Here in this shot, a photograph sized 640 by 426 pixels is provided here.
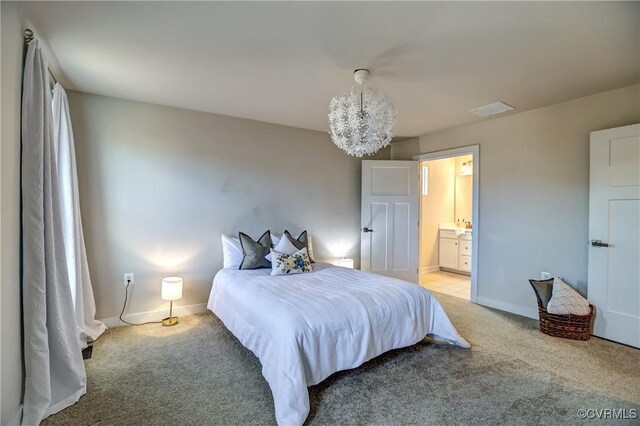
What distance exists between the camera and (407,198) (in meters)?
4.66

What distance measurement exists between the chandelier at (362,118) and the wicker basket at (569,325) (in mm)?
2428

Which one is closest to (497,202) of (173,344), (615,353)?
(615,353)

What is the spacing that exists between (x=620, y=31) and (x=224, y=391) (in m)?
3.47

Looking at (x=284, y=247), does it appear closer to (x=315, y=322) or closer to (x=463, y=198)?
(x=315, y=322)

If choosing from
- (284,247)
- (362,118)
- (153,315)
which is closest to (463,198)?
(284,247)

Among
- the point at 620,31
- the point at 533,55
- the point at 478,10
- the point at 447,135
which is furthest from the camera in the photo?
the point at 447,135

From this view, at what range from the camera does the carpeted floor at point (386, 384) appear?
5.81 feet

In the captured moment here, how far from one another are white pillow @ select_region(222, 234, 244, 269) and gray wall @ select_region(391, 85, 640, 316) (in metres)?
3.07

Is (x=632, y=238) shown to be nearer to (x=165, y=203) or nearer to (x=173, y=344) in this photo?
(x=173, y=344)

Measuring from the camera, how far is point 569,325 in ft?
9.29

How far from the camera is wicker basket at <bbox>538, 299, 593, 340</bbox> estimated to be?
110 inches

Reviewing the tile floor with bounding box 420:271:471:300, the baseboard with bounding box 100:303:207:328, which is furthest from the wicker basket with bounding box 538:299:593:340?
the baseboard with bounding box 100:303:207:328

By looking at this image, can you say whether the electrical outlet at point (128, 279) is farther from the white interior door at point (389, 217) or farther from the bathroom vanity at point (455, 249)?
the bathroom vanity at point (455, 249)

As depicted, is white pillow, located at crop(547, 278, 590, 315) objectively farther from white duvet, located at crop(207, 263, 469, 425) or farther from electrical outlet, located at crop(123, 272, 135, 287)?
electrical outlet, located at crop(123, 272, 135, 287)
